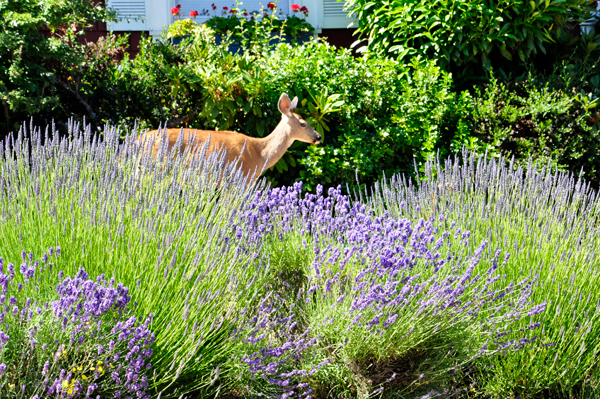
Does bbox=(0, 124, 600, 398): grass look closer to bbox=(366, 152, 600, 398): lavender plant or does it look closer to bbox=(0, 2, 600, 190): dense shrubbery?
bbox=(366, 152, 600, 398): lavender plant

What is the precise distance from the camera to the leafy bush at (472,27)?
7887 millimetres

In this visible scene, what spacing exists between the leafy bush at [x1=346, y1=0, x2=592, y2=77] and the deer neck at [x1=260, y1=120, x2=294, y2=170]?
3006 mm

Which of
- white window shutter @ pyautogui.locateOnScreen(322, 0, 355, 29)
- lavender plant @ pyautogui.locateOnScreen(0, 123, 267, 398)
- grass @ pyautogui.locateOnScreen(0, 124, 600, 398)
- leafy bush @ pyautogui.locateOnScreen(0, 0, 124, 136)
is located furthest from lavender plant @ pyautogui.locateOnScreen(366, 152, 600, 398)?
white window shutter @ pyautogui.locateOnScreen(322, 0, 355, 29)

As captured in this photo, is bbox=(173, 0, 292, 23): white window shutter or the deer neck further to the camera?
bbox=(173, 0, 292, 23): white window shutter

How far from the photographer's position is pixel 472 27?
7.96 m

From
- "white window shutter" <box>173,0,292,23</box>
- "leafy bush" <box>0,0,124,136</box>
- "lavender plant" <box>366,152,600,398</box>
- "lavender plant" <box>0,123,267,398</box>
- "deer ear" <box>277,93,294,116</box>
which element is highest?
"white window shutter" <box>173,0,292,23</box>

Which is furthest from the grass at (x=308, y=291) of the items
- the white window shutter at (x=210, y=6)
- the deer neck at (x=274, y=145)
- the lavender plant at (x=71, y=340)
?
the white window shutter at (x=210, y=6)

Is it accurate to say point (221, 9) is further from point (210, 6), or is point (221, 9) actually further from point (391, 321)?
point (391, 321)

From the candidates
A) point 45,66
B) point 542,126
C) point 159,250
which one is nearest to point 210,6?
point 45,66

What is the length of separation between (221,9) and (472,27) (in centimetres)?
403

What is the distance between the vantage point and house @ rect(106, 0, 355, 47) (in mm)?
9219

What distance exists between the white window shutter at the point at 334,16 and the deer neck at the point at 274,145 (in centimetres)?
432

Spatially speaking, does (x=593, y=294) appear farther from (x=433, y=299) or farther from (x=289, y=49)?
(x=289, y=49)

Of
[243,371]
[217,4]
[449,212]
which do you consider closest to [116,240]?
[243,371]
